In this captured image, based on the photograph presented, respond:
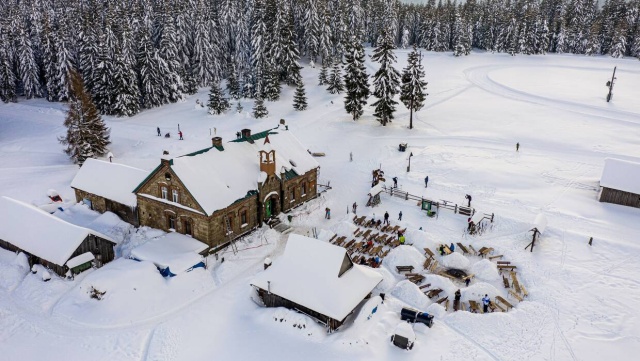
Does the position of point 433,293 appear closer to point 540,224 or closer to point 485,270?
point 485,270

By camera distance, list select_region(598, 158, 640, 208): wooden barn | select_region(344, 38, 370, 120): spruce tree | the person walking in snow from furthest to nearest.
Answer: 1. select_region(344, 38, 370, 120): spruce tree
2. select_region(598, 158, 640, 208): wooden barn
3. the person walking in snow

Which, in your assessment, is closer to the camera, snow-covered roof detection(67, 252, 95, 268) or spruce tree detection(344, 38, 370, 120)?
snow-covered roof detection(67, 252, 95, 268)

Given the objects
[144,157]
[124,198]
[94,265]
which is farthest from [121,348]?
[144,157]

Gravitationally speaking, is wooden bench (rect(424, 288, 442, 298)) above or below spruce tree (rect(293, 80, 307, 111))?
below

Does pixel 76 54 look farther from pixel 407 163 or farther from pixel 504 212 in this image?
pixel 504 212

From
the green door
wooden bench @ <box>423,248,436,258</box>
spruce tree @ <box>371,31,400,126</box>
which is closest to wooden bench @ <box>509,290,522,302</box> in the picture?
wooden bench @ <box>423,248,436,258</box>

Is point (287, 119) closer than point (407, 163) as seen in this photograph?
No

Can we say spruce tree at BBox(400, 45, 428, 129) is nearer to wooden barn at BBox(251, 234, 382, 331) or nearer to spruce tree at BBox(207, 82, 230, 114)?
spruce tree at BBox(207, 82, 230, 114)
